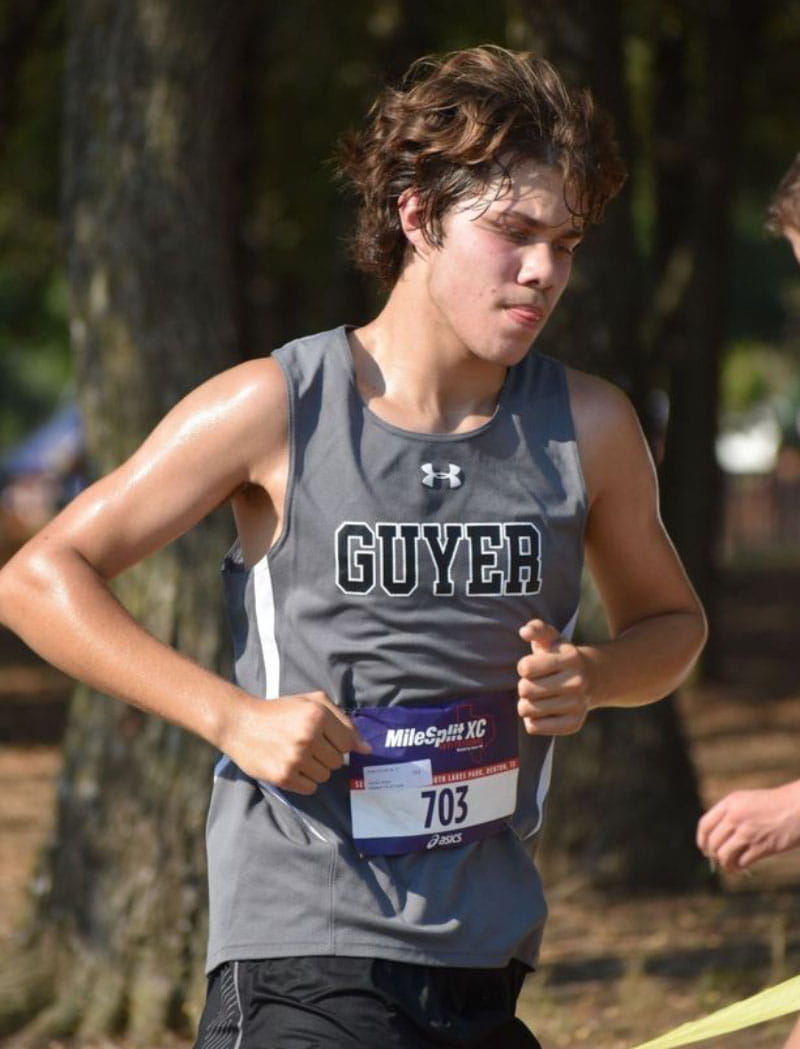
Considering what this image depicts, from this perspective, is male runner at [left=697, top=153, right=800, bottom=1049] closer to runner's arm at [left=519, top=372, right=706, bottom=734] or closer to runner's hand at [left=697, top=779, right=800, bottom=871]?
runner's hand at [left=697, top=779, right=800, bottom=871]

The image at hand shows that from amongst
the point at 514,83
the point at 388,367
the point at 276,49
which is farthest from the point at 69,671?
the point at 276,49

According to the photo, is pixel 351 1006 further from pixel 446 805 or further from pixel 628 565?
pixel 628 565

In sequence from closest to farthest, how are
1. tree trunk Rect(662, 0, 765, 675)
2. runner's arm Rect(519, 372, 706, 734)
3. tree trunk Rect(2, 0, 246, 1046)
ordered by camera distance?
runner's arm Rect(519, 372, 706, 734), tree trunk Rect(2, 0, 246, 1046), tree trunk Rect(662, 0, 765, 675)

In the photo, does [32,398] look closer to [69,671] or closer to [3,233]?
[3,233]

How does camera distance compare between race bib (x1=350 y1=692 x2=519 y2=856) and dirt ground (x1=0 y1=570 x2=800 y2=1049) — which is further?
dirt ground (x1=0 y1=570 x2=800 y2=1049)

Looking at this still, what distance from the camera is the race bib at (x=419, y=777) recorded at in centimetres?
283

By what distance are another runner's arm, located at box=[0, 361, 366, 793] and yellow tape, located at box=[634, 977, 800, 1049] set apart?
67 cm

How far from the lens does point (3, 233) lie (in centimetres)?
1906

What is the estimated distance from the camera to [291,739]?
2648 millimetres

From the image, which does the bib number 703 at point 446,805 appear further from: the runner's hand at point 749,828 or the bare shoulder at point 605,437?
the bare shoulder at point 605,437

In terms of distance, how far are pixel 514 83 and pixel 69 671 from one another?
1.11 metres

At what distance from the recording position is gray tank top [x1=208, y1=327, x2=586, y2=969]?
2.85 metres

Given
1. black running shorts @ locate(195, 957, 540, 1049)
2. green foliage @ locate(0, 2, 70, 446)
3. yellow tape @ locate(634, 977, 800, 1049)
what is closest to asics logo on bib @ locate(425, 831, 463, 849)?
black running shorts @ locate(195, 957, 540, 1049)

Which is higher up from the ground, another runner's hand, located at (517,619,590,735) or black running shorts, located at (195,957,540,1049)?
another runner's hand, located at (517,619,590,735)
